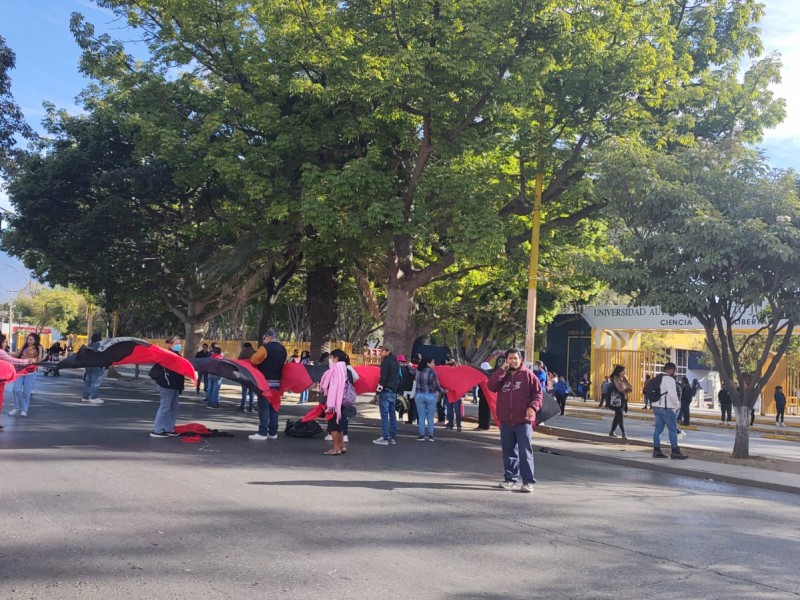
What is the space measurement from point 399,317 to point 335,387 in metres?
9.33

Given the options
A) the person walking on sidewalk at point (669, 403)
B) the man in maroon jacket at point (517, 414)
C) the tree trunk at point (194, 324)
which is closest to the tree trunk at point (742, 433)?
the person walking on sidewalk at point (669, 403)

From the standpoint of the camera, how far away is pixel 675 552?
6609 millimetres

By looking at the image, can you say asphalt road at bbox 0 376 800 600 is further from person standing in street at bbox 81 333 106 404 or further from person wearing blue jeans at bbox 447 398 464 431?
person standing in street at bbox 81 333 106 404

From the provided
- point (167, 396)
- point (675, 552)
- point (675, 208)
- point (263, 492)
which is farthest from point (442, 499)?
point (675, 208)

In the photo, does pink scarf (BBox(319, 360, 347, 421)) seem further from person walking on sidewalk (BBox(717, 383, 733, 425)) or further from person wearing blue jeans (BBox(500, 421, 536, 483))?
person walking on sidewalk (BBox(717, 383, 733, 425))

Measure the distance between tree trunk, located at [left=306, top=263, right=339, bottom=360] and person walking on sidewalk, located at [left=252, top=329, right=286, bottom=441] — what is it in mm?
11258

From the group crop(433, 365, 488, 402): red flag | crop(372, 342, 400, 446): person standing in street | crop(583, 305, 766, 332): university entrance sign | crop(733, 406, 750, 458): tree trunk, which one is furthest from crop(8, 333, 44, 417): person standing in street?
crop(583, 305, 766, 332): university entrance sign

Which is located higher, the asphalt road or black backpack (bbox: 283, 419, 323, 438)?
black backpack (bbox: 283, 419, 323, 438)

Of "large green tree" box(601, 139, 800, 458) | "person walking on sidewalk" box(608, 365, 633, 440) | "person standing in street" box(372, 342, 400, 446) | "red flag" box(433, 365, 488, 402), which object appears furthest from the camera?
"person walking on sidewalk" box(608, 365, 633, 440)

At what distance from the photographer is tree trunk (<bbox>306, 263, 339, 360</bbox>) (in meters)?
24.8

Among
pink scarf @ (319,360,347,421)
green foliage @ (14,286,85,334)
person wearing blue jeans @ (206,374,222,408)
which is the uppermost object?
green foliage @ (14,286,85,334)

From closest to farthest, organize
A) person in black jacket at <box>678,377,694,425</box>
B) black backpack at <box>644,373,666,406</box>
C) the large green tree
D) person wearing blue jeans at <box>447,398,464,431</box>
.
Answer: the large green tree
black backpack at <box>644,373,666,406</box>
person wearing blue jeans at <box>447,398,464,431</box>
person in black jacket at <box>678,377,694,425</box>

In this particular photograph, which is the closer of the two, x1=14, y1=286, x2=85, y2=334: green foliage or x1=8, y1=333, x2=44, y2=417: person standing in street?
x1=8, y1=333, x2=44, y2=417: person standing in street

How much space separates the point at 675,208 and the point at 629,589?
9.85 m
